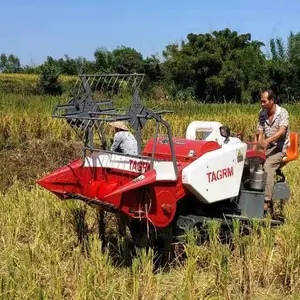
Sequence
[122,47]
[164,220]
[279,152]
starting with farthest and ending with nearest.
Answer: [122,47]
[279,152]
[164,220]

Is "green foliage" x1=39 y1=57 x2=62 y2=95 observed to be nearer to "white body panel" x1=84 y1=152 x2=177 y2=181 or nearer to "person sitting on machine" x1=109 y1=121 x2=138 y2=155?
"person sitting on machine" x1=109 y1=121 x2=138 y2=155

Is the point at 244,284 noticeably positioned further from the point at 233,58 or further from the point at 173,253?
the point at 233,58

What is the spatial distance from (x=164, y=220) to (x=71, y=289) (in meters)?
0.92

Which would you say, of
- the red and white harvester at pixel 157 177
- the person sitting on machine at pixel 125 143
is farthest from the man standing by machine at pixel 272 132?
the person sitting on machine at pixel 125 143

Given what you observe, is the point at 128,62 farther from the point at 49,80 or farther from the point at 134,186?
the point at 134,186

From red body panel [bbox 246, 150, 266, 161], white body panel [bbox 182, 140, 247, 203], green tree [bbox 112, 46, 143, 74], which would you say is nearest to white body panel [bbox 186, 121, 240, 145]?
red body panel [bbox 246, 150, 266, 161]

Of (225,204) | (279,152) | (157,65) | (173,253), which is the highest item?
(157,65)

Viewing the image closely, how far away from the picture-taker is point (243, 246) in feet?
14.7

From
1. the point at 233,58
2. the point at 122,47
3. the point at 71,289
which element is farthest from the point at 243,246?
the point at 122,47

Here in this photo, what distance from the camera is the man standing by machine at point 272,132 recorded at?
581cm

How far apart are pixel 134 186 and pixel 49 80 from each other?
2784 centimetres

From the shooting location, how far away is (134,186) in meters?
4.07

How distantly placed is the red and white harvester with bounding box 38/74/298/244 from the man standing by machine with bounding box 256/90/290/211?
503 millimetres

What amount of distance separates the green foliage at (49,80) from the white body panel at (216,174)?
2651cm
